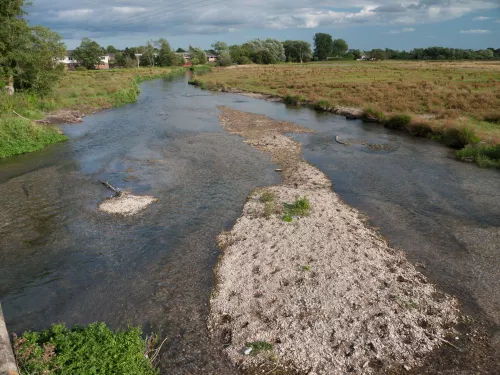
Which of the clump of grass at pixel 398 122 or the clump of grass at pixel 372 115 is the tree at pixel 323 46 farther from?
the clump of grass at pixel 398 122

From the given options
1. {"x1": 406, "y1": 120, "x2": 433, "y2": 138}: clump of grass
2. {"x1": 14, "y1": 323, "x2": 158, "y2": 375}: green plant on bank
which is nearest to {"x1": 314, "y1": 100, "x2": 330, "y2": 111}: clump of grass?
{"x1": 406, "y1": 120, "x2": 433, "y2": 138}: clump of grass

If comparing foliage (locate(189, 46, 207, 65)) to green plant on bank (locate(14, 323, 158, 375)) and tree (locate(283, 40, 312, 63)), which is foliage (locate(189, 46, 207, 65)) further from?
green plant on bank (locate(14, 323, 158, 375))

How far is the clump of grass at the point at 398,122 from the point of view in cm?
3638

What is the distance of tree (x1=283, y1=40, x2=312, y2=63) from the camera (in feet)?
544

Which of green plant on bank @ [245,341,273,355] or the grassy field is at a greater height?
the grassy field

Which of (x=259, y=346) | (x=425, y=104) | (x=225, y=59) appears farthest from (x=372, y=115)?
(x=225, y=59)

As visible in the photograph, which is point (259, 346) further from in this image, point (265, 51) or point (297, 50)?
point (297, 50)

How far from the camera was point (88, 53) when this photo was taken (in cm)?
12738

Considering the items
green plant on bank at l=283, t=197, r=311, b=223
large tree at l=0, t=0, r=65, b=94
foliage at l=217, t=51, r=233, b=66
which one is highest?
foliage at l=217, t=51, r=233, b=66

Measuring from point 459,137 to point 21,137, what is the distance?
119 feet

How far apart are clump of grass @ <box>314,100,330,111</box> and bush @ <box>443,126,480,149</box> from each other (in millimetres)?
18918

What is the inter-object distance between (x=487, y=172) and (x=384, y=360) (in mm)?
20074

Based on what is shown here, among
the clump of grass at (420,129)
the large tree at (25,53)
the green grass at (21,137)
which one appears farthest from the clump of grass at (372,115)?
the large tree at (25,53)

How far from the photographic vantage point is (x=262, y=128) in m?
38.6
